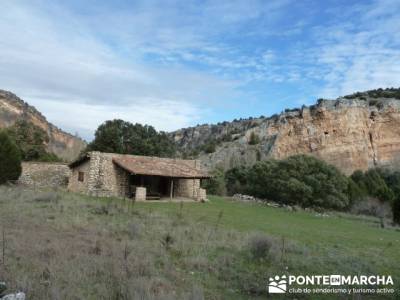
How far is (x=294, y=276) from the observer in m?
7.33

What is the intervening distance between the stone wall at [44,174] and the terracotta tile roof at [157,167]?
6027 millimetres

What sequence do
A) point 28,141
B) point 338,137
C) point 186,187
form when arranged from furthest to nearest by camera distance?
point 338,137 → point 28,141 → point 186,187

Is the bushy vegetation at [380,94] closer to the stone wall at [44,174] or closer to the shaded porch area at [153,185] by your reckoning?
the shaded porch area at [153,185]

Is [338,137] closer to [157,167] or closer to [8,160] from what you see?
[157,167]

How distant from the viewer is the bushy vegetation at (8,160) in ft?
81.4

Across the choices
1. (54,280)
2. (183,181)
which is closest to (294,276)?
(54,280)

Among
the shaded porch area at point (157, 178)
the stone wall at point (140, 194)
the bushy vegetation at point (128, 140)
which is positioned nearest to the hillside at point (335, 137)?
the bushy vegetation at point (128, 140)

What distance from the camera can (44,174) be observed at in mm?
28797

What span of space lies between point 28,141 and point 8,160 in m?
10.4

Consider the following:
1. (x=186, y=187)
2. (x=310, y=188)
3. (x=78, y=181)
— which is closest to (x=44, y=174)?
(x=78, y=181)

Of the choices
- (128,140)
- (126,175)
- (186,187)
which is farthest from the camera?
(128,140)

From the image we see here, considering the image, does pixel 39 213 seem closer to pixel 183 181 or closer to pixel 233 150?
pixel 183 181

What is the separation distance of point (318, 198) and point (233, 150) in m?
30.1

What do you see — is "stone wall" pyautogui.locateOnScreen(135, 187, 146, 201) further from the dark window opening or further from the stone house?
the dark window opening
